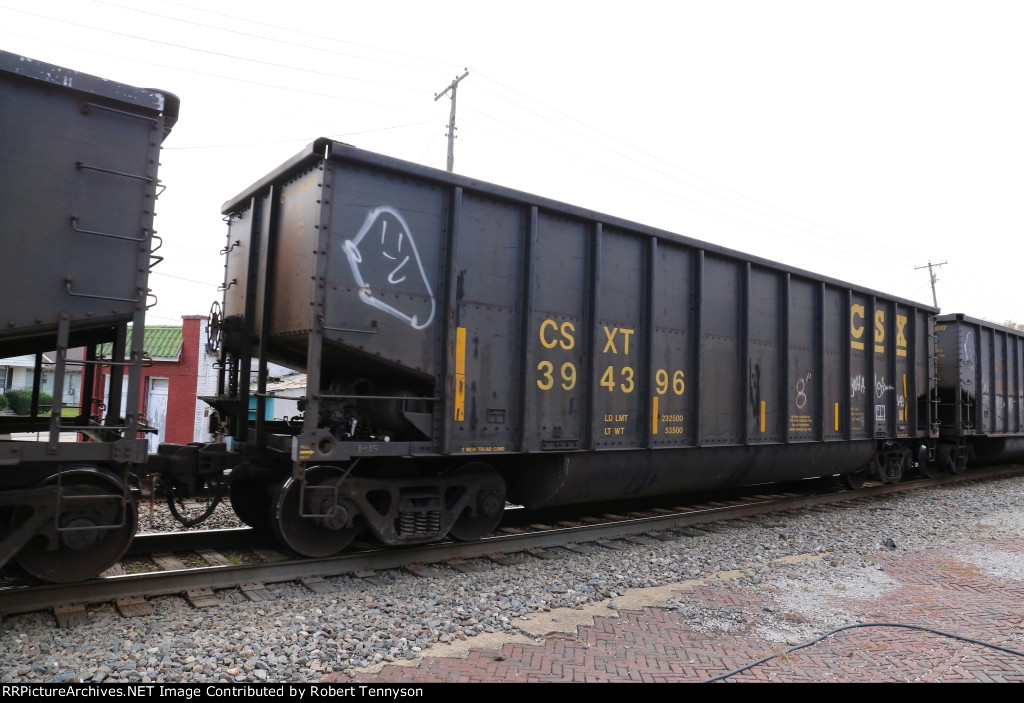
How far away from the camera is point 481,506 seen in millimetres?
6746


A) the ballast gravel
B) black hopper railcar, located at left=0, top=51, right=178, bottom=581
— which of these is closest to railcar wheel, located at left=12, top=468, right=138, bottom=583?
black hopper railcar, located at left=0, top=51, right=178, bottom=581

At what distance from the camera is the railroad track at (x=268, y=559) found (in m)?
4.74

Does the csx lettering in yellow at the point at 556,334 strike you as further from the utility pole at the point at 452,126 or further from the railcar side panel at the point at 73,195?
the utility pole at the point at 452,126

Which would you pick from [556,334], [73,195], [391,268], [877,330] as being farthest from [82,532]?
[877,330]

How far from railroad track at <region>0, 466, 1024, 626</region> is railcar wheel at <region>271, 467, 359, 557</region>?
18 cm

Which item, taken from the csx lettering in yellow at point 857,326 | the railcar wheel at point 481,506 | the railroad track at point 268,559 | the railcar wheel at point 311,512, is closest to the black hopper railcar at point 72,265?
the railroad track at point 268,559

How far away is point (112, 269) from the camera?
475 centimetres

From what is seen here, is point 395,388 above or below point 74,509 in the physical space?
above

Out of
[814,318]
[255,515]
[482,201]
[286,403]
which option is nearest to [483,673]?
[255,515]

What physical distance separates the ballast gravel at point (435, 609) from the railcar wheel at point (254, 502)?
3.64 ft

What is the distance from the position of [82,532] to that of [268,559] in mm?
1712

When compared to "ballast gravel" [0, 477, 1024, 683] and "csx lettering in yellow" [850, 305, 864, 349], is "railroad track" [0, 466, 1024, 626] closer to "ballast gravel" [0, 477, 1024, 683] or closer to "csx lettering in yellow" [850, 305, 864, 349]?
"ballast gravel" [0, 477, 1024, 683]

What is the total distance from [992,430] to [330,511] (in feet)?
54.2

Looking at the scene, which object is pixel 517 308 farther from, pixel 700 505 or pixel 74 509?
pixel 700 505
